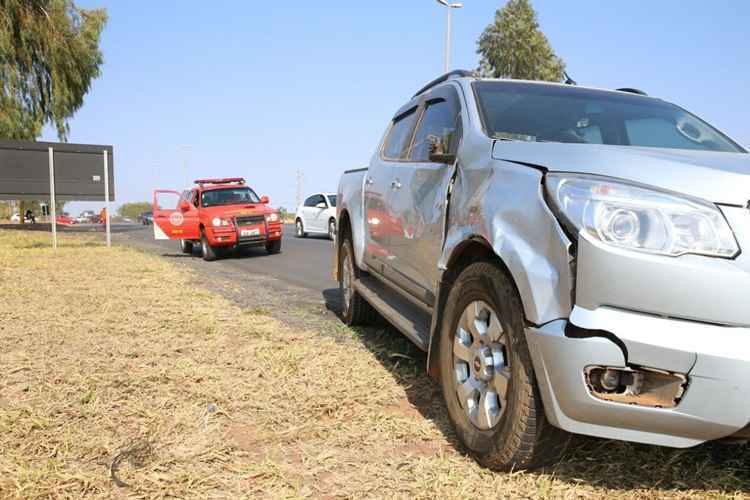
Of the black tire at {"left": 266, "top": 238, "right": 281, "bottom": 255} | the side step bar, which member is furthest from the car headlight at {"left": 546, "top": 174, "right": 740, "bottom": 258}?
the black tire at {"left": 266, "top": 238, "right": 281, "bottom": 255}

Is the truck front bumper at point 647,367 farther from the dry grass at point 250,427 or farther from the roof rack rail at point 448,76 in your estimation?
the roof rack rail at point 448,76

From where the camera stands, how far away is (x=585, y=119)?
337 cm

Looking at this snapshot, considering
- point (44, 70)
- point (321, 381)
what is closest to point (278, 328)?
point (321, 381)

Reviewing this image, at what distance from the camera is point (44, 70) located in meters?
24.9

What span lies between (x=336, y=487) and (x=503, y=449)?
702 millimetres

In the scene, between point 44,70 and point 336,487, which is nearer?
point 336,487

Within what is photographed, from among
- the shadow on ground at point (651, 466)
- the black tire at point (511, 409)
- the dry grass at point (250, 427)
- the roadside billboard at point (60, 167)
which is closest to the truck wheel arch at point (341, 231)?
the dry grass at point (250, 427)

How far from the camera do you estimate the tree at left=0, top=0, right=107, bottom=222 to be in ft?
76.8

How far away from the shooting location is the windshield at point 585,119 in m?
3.14

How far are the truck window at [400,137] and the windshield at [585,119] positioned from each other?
850 mm

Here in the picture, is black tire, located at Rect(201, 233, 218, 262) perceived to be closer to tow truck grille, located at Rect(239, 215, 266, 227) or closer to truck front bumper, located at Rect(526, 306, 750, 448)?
tow truck grille, located at Rect(239, 215, 266, 227)

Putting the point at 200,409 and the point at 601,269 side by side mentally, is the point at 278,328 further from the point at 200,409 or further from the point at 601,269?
the point at 601,269

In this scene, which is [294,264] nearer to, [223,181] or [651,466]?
[223,181]

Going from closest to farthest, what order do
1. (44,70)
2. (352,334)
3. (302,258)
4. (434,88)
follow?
(434,88) < (352,334) < (302,258) < (44,70)
